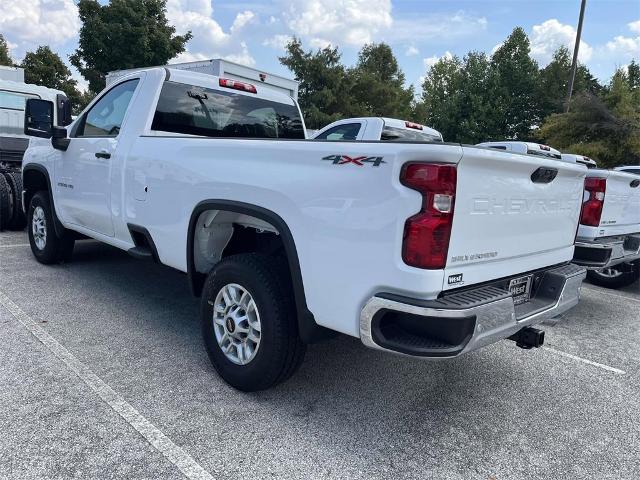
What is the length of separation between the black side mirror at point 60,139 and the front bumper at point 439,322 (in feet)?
13.4

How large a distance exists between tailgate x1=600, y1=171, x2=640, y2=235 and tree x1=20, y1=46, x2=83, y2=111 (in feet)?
121

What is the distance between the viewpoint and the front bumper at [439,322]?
88.4 inches

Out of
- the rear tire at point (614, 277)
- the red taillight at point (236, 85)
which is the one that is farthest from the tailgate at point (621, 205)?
the red taillight at point (236, 85)

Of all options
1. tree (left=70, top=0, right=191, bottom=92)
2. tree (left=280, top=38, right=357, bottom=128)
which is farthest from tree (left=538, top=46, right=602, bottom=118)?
tree (left=70, top=0, right=191, bottom=92)

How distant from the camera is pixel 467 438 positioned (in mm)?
2803

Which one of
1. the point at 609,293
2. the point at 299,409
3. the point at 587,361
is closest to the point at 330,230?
the point at 299,409

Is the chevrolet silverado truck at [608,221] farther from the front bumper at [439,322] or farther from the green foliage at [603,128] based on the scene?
the green foliage at [603,128]

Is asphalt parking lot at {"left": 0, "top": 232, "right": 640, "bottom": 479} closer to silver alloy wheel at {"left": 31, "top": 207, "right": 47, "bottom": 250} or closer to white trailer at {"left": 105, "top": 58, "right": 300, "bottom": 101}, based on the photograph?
silver alloy wheel at {"left": 31, "top": 207, "right": 47, "bottom": 250}

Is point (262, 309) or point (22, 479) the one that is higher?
point (262, 309)

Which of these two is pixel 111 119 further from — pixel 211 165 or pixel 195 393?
pixel 195 393

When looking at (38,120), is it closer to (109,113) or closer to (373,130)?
(109,113)

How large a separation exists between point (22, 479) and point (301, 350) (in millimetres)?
1475

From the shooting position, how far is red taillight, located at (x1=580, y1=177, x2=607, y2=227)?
15.4ft

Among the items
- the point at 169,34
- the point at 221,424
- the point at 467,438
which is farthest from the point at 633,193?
the point at 169,34
